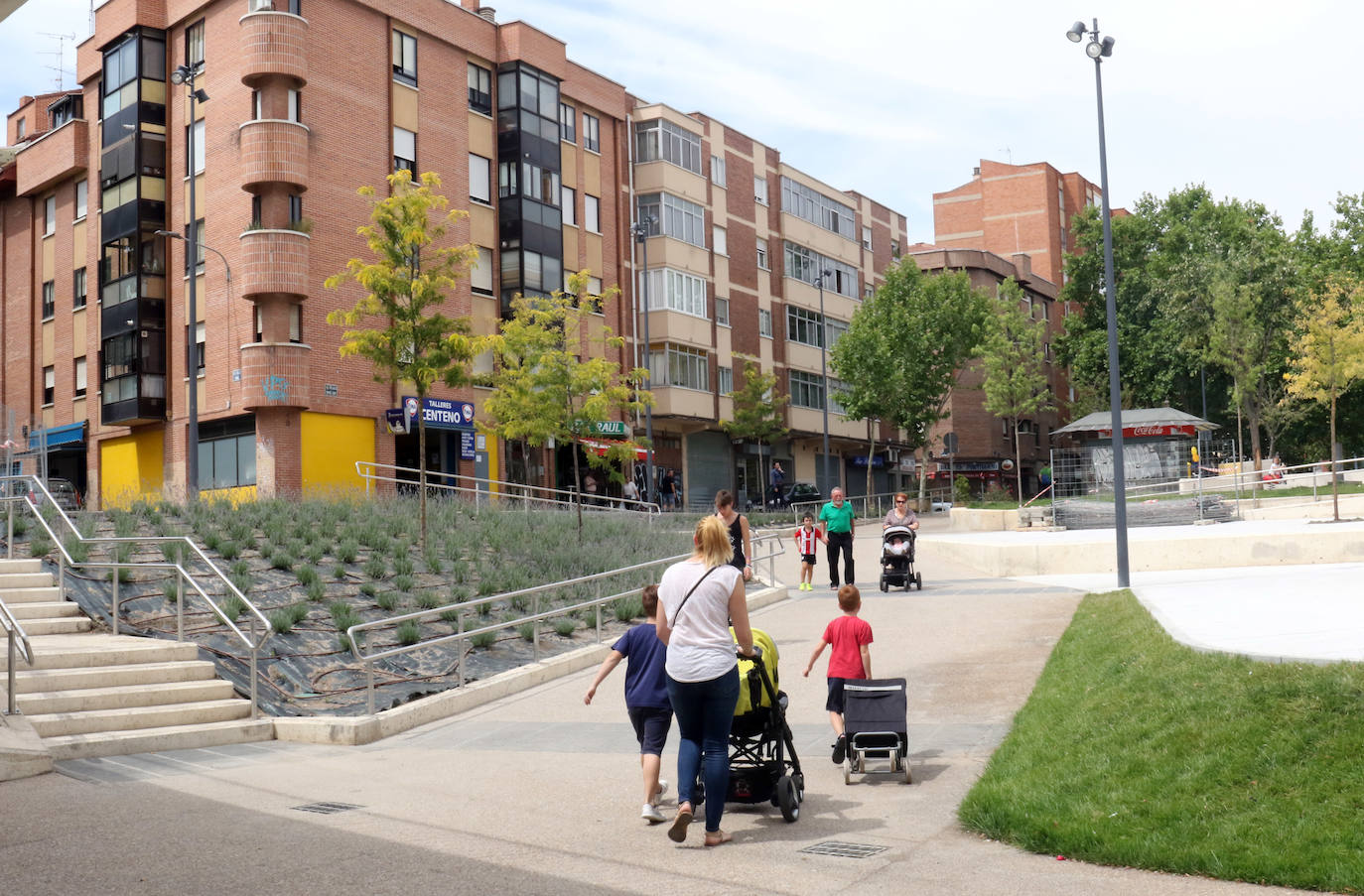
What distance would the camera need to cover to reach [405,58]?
37.8 m

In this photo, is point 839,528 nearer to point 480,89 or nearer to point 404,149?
point 404,149

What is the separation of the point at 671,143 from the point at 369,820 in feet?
143

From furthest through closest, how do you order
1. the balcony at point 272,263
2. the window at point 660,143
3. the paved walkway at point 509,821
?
1. the window at point 660,143
2. the balcony at point 272,263
3. the paved walkway at point 509,821

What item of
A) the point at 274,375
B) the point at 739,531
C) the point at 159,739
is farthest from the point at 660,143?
the point at 159,739

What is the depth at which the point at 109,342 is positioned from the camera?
38.7 metres

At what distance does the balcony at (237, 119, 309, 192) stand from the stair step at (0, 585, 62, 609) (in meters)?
21.1

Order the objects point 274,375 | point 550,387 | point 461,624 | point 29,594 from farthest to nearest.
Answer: point 274,375, point 550,387, point 29,594, point 461,624

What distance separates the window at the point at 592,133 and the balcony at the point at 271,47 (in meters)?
13.1

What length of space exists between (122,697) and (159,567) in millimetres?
2773

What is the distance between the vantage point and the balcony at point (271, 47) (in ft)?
109

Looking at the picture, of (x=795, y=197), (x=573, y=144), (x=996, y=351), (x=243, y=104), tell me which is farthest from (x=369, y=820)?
(x=996, y=351)

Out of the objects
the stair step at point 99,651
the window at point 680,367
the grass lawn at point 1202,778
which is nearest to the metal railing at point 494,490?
the window at point 680,367

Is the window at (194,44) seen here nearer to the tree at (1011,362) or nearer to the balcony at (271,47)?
the balcony at (271,47)

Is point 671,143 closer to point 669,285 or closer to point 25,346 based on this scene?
point 669,285
